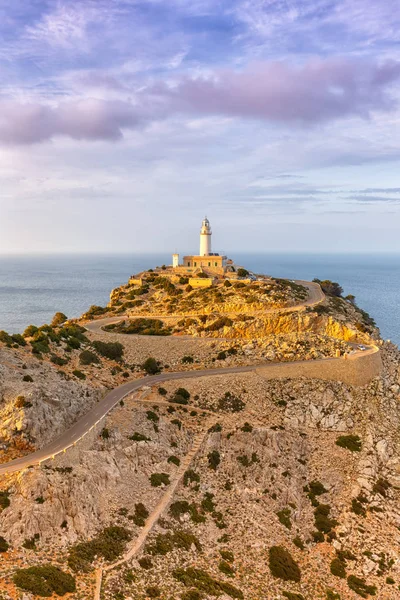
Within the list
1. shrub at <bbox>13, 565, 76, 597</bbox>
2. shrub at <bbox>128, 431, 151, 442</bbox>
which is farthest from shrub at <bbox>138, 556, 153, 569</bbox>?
shrub at <bbox>128, 431, 151, 442</bbox>

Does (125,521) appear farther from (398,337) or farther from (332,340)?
(398,337)

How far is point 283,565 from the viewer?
2456 centimetres

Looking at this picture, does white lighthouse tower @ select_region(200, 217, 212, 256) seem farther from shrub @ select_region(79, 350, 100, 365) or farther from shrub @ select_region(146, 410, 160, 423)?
shrub @ select_region(146, 410, 160, 423)

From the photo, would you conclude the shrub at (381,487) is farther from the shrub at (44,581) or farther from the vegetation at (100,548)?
the shrub at (44,581)

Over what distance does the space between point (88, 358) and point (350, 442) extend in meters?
26.6

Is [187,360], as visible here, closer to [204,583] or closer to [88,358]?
[88,358]

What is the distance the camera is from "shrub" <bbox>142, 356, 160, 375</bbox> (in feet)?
147

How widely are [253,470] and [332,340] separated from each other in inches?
859

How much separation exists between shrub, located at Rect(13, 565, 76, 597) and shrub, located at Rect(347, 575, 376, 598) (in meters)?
16.5

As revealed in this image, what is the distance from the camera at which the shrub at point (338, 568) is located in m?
25.4

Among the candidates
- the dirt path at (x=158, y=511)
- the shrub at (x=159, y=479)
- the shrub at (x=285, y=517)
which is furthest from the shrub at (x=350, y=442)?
the shrub at (x=159, y=479)

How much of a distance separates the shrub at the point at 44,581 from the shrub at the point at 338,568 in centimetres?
1627

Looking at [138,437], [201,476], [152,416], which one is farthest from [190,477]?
[152,416]

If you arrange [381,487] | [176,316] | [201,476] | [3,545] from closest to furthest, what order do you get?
[3,545], [201,476], [381,487], [176,316]
